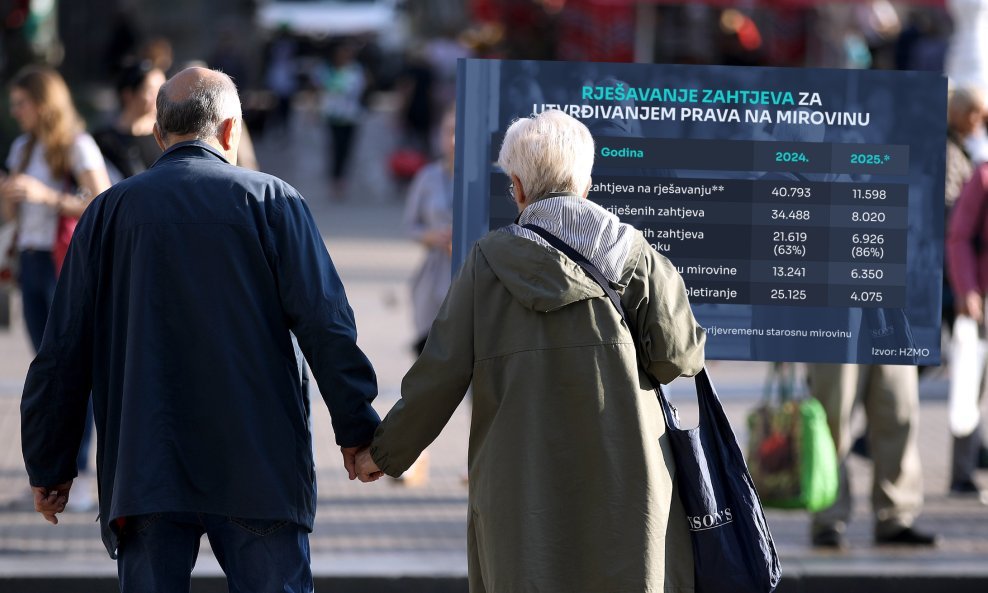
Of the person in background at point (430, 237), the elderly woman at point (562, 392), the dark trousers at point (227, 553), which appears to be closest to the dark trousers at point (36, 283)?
the person in background at point (430, 237)

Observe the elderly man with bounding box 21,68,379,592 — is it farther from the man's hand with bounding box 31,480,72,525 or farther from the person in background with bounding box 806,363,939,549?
the person in background with bounding box 806,363,939,549

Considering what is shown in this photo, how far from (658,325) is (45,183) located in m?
3.88

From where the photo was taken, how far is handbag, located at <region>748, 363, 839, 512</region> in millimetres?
5809

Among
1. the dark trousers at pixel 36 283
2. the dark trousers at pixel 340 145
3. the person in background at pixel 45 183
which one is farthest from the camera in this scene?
the dark trousers at pixel 340 145

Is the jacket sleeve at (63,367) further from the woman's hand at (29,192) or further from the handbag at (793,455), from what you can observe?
the handbag at (793,455)

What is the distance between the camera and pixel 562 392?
363 centimetres

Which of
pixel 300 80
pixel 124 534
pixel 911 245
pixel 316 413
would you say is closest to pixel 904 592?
pixel 911 245

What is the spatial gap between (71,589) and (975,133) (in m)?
4.75

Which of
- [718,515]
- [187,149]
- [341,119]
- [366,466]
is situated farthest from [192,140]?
[341,119]

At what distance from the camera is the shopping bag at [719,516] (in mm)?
3768

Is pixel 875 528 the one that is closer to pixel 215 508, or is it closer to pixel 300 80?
pixel 215 508

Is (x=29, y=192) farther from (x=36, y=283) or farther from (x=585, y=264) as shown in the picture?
(x=585, y=264)

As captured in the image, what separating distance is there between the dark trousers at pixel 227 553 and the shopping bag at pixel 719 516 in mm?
994

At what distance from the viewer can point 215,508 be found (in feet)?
12.1
